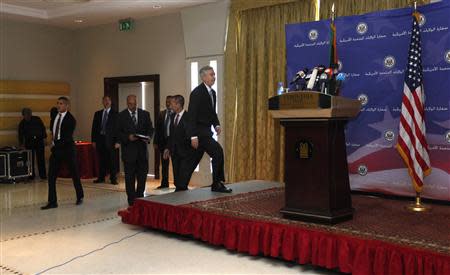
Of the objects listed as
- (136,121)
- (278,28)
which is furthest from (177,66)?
(136,121)

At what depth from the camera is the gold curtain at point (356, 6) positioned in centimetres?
582

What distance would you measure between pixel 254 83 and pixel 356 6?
189cm

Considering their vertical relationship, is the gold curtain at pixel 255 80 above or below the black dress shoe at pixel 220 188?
above

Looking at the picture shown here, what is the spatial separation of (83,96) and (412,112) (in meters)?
7.71

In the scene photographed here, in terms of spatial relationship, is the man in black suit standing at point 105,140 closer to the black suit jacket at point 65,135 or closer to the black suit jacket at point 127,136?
the black suit jacket at point 65,135

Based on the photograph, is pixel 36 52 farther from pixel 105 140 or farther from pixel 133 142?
pixel 133 142

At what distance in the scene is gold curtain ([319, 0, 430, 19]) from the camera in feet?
19.1

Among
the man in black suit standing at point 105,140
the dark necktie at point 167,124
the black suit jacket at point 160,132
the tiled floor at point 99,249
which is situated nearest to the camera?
the tiled floor at point 99,249

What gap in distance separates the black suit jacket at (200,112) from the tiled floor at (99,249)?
1115 millimetres

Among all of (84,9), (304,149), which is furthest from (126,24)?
(304,149)

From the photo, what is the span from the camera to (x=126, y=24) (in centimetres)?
915

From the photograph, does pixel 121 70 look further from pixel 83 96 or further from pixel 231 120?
pixel 231 120

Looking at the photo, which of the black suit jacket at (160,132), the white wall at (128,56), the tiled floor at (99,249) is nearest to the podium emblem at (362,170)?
the tiled floor at (99,249)

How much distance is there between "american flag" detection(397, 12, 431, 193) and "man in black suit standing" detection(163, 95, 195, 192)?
218 centimetres
